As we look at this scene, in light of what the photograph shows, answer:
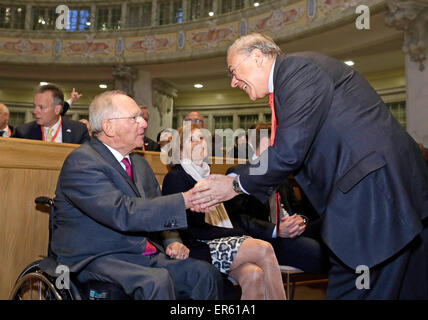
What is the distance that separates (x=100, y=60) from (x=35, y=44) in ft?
6.63

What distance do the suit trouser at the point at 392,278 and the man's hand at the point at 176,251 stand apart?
2.44 ft

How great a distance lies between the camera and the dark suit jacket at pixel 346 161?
143cm

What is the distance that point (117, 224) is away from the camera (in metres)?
1.64

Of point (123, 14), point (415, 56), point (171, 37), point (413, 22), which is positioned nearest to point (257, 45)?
point (415, 56)

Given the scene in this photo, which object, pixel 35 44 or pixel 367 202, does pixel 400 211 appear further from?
pixel 35 44

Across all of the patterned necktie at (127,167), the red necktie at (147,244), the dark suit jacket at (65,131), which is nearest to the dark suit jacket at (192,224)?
the red necktie at (147,244)

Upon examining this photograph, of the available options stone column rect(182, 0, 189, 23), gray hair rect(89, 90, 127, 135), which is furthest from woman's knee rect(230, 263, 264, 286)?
stone column rect(182, 0, 189, 23)

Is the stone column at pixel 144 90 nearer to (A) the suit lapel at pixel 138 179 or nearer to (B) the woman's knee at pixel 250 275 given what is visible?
(A) the suit lapel at pixel 138 179

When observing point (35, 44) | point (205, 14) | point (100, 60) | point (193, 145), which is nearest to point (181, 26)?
point (205, 14)

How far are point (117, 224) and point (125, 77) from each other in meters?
9.33

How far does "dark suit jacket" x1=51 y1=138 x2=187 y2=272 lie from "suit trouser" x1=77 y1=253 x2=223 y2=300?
0.05 m

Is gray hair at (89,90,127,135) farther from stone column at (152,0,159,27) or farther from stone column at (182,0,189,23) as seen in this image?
stone column at (152,0,159,27)

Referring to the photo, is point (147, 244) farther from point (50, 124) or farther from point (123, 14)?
point (123, 14)

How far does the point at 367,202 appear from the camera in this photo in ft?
4.75
